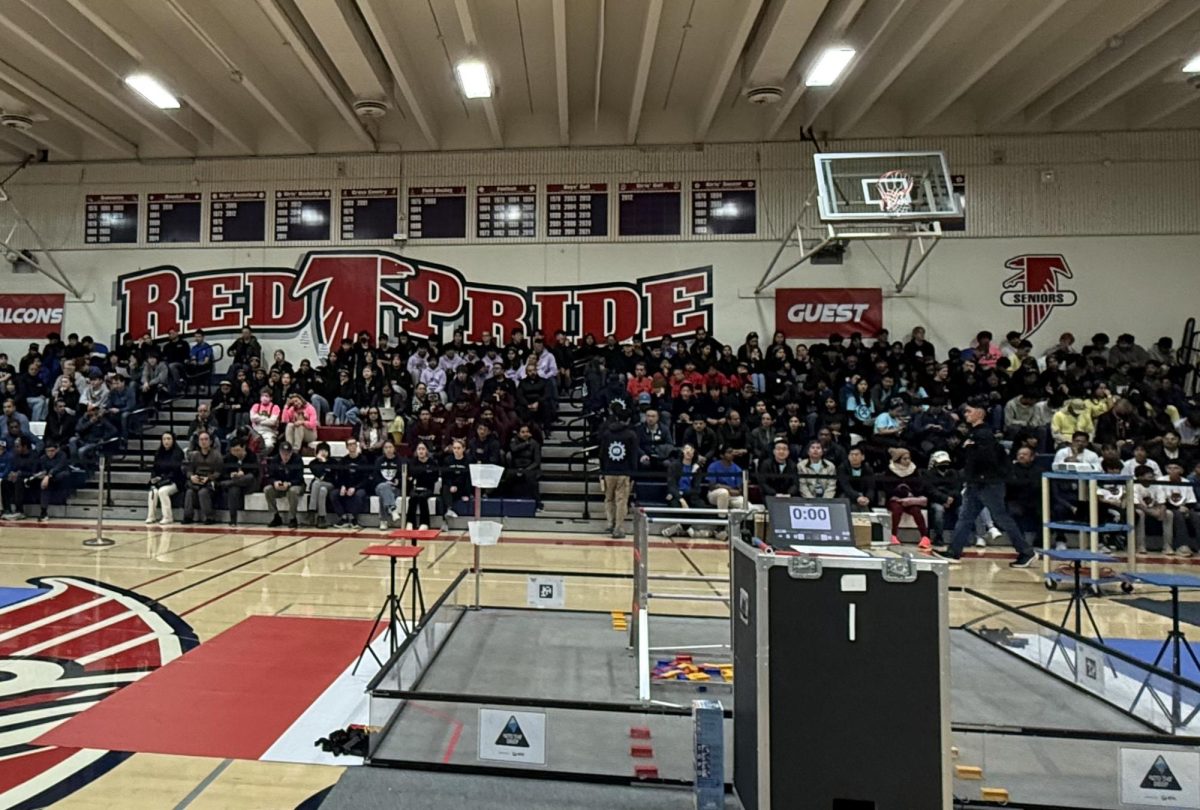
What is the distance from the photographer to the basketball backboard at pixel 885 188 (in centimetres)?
1004

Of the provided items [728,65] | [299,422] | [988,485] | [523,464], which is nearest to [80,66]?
[299,422]

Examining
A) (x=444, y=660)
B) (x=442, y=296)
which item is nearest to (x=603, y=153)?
(x=442, y=296)

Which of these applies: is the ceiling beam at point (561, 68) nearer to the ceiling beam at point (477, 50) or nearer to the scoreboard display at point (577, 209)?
the scoreboard display at point (577, 209)

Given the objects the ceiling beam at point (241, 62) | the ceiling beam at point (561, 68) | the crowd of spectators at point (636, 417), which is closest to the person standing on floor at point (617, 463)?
the crowd of spectators at point (636, 417)

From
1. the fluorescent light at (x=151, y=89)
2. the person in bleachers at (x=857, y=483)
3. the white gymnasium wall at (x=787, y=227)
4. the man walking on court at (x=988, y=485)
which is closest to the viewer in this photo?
the man walking on court at (x=988, y=485)

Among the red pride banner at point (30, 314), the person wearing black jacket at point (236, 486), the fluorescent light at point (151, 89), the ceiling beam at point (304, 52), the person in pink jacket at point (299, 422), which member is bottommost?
the person wearing black jacket at point (236, 486)

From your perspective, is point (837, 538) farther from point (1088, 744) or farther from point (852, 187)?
point (852, 187)

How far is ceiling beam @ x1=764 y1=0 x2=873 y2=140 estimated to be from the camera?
972 centimetres

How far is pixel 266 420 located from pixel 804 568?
11.9 meters

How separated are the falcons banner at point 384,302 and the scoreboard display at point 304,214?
0.50 meters

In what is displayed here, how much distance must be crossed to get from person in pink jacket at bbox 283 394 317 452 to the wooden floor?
2.23 metres

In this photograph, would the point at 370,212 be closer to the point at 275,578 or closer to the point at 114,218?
the point at 114,218

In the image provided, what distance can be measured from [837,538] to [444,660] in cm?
251

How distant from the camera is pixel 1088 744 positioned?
2.88 meters
